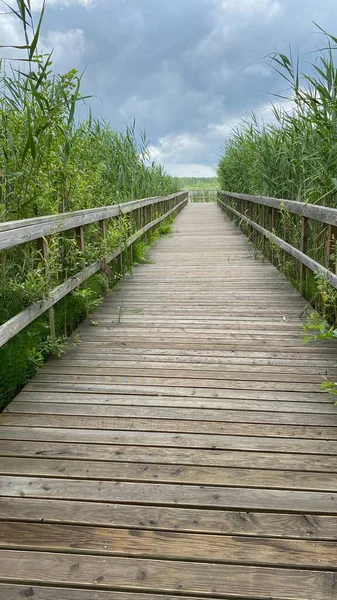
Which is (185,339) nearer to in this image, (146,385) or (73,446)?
(146,385)

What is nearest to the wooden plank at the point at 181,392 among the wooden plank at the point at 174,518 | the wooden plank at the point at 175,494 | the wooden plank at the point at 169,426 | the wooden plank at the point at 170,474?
the wooden plank at the point at 169,426

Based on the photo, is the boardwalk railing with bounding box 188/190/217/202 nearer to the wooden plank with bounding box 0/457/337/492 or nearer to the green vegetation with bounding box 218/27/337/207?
the green vegetation with bounding box 218/27/337/207

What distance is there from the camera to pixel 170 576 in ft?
4.67

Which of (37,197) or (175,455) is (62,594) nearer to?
(175,455)

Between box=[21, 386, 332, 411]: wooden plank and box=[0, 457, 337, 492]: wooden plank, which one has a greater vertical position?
box=[21, 386, 332, 411]: wooden plank

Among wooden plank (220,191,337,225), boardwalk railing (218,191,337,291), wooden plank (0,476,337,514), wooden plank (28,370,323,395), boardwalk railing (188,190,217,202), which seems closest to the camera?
wooden plank (0,476,337,514)

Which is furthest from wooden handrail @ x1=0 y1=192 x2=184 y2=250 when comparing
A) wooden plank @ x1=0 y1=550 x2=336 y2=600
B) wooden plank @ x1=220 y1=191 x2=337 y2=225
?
wooden plank @ x1=220 y1=191 x2=337 y2=225

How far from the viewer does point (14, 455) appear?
6.75 feet

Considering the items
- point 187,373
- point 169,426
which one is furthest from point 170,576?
point 187,373

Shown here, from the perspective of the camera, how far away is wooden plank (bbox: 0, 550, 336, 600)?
4.52 feet

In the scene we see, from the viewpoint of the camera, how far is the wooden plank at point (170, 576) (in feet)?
4.52

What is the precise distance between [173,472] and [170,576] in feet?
1.65

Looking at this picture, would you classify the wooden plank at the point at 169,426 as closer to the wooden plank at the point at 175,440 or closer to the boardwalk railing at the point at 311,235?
the wooden plank at the point at 175,440

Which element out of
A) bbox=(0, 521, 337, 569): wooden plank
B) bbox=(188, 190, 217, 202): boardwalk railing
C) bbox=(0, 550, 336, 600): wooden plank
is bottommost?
bbox=(0, 550, 336, 600): wooden plank
